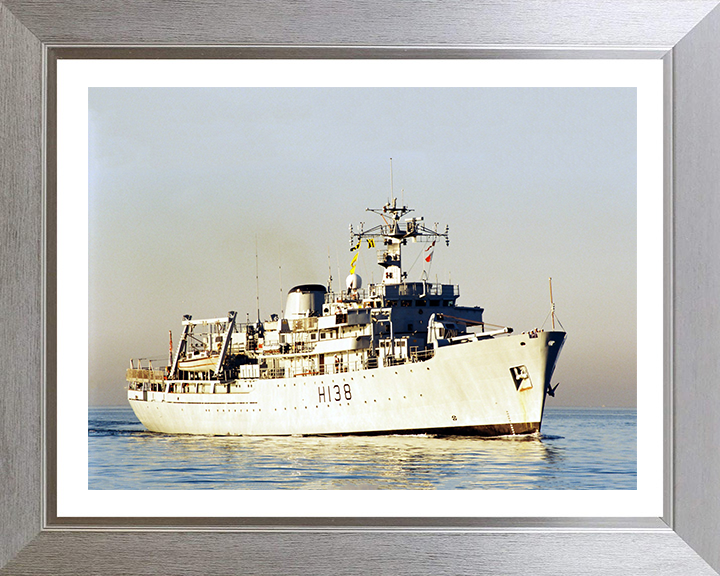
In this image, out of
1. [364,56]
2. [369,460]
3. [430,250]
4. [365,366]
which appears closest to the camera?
[364,56]

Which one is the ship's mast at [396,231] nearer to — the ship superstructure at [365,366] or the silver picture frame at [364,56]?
the ship superstructure at [365,366]

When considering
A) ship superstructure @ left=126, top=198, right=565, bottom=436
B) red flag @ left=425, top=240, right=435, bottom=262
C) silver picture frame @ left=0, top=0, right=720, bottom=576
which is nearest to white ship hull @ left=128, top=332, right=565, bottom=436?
ship superstructure @ left=126, top=198, right=565, bottom=436

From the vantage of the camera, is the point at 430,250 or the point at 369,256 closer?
the point at 369,256

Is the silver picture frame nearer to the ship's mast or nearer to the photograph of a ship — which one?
the photograph of a ship

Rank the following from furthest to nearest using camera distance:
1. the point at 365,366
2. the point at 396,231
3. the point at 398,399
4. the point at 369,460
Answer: the point at 365,366 → the point at 398,399 → the point at 396,231 → the point at 369,460

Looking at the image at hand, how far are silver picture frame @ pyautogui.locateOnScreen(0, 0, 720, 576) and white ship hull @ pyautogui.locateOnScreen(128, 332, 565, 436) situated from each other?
1940mm

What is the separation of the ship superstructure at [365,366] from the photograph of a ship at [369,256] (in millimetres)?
38

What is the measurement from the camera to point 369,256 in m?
5.46

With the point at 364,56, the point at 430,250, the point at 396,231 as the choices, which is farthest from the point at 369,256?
the point at 364,56

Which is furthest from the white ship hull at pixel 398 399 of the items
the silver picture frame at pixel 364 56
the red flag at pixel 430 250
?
the silver picture frame at pixel 364 56

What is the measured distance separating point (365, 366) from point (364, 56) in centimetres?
433

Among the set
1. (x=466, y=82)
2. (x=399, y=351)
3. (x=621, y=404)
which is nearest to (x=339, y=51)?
(x=466, y=82)

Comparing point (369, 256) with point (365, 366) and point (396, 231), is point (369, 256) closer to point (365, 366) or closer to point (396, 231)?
point (396, 231)

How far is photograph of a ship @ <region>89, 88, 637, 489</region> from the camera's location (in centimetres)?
402
